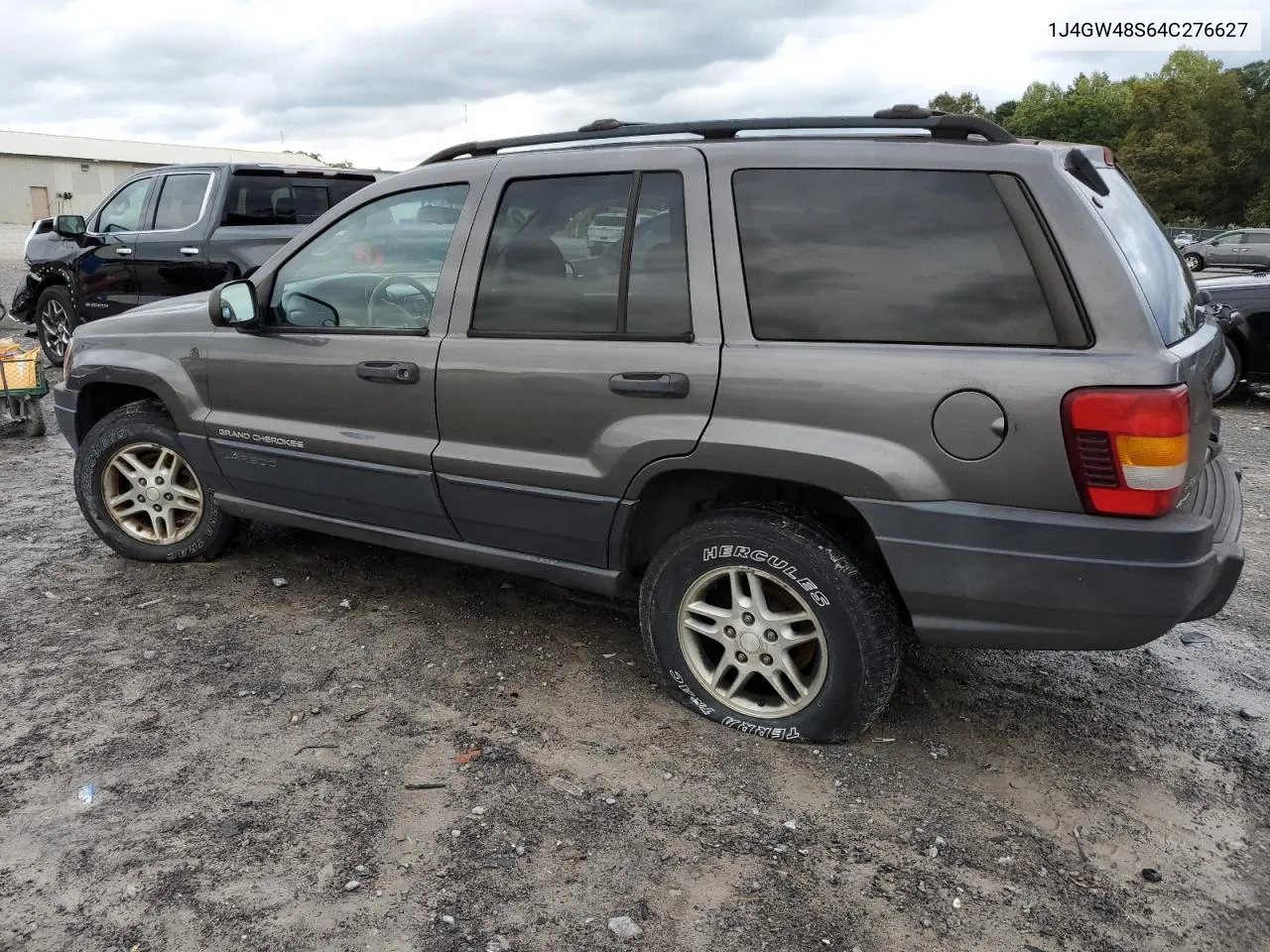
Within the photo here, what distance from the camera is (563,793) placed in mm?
2939

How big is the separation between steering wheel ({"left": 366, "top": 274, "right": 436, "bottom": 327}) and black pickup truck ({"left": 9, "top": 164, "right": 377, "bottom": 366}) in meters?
5.17

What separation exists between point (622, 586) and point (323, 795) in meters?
1.15

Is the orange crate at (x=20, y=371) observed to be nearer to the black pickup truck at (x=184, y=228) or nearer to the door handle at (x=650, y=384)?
the black pickup truck at (x=184, y=228)

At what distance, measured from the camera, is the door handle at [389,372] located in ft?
11.8

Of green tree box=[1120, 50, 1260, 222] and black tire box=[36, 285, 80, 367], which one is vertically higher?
green tree box=[1120, 50, 1260, 222]

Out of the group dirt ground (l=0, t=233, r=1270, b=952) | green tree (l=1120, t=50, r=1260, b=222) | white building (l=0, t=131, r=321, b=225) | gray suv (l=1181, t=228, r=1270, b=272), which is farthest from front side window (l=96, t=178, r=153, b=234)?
green tree (l=1120, t=50, r=1260, b=222)

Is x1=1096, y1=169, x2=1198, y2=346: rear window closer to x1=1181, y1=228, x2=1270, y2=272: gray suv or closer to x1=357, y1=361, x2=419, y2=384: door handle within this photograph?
x1=357, y1=361, x2=419, y2=384: door handle

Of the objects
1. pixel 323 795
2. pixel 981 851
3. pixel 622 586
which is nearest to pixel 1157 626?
pixel 981 851

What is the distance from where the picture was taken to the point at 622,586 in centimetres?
344

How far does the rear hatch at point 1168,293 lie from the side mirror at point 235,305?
306 centimetres

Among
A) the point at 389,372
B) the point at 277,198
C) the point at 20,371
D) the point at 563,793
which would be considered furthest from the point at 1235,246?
the point at 563,793

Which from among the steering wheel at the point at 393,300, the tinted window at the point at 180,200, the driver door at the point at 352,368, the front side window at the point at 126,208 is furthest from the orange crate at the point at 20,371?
the steering wheel at the point at 393,300

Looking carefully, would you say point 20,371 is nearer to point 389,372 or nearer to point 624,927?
point 389,372

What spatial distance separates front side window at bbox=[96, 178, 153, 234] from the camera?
9.09 m
